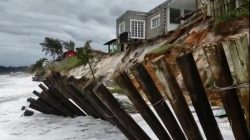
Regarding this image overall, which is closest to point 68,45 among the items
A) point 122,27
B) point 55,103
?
point 122,27

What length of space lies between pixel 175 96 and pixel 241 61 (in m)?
1.20

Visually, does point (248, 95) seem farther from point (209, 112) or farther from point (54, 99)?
point (54, 99)

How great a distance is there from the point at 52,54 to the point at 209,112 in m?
71.2

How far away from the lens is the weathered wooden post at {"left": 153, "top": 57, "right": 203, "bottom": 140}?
4002 mm

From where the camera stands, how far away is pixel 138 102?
15.3ft

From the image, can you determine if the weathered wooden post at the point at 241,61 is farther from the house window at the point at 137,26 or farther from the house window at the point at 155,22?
the house window at the point at 137,26

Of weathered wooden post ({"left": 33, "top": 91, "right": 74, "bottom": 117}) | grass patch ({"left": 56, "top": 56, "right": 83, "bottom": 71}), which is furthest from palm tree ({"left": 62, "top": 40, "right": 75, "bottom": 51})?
weathered wooden post ({"left": 33, "top": 91, "right": 74, "bottom": 117})

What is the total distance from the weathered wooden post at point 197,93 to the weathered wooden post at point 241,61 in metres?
0.61

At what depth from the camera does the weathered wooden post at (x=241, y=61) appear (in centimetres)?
294

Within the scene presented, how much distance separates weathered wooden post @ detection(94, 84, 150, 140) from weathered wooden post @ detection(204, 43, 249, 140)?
201 centimetres

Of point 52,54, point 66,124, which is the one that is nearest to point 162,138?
point 66,124

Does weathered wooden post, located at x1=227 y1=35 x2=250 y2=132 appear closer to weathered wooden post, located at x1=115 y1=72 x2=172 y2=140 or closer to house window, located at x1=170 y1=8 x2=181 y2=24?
weathered wooden post, located at x1=115 y1=72 x2=172 y2=140

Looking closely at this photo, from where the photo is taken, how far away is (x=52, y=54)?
73438 mm

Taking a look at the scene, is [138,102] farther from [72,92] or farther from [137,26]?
[137,26]
